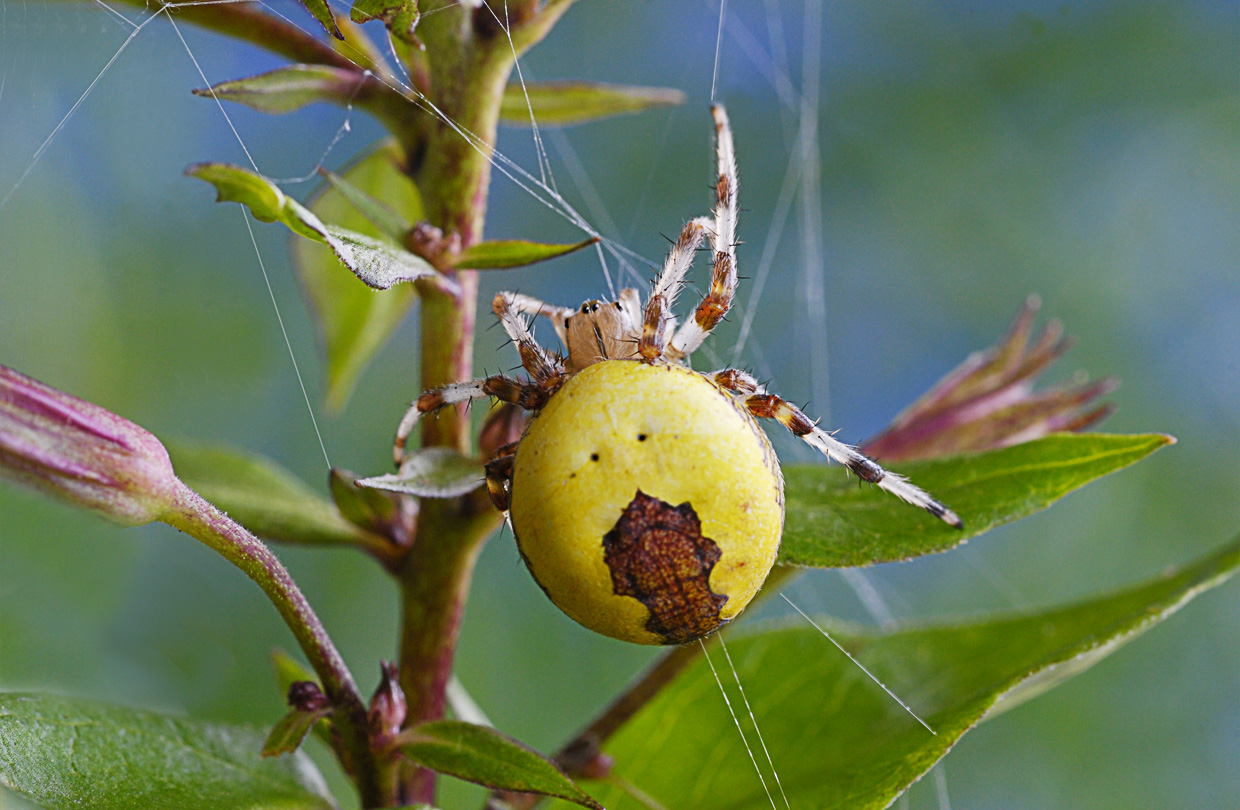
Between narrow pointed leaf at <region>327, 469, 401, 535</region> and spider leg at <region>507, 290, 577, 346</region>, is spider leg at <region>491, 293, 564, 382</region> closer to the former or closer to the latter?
spider leg at <region>507, 290, 577, 346</region>

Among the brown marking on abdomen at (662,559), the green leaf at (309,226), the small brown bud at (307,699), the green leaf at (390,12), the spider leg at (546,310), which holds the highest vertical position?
the green leaf at (390,12)

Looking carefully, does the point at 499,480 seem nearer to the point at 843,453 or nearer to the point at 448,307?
the point at 448,307

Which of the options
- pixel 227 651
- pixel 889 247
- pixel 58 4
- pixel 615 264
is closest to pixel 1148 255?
pixel 889 247

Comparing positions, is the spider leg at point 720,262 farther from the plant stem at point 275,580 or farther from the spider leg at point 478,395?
the plant stem at point 275,580

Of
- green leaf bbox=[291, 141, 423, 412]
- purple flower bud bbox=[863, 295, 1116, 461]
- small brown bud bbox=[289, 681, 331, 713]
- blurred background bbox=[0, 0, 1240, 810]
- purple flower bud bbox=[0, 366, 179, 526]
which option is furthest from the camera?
blurred background bbox=[0, 0, 1240, 810]

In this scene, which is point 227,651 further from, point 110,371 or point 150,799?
point 150,799

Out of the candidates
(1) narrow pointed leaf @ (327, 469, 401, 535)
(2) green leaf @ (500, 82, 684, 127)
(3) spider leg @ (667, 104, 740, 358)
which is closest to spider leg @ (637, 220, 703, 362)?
(3) spider leg @ (667, 104, 740, 358)

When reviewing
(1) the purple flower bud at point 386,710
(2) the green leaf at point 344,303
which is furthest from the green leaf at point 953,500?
(2) the green leaf at point 344,303
